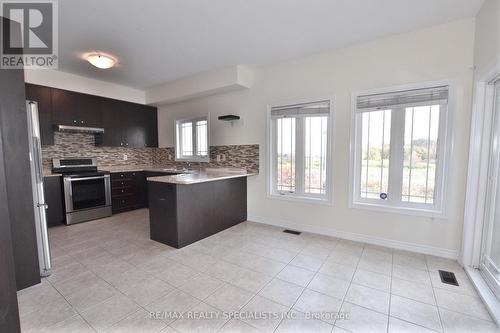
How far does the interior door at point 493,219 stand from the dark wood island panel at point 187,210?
119 inches

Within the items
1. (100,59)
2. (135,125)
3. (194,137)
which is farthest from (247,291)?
(135,125)

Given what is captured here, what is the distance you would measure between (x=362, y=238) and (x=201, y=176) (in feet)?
7.99

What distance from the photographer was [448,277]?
2.21 meters

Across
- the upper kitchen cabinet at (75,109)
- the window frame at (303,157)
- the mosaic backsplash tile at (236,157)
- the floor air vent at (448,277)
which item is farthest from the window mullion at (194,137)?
the floor air vent at (448,277)

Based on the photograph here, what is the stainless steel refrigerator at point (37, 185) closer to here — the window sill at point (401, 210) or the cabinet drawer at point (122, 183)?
the cabinet drawer at point (122, 183)

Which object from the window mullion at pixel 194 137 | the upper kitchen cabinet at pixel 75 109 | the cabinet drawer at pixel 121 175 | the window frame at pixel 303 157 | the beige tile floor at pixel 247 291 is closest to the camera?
the beige tile floor at pixel 247 291

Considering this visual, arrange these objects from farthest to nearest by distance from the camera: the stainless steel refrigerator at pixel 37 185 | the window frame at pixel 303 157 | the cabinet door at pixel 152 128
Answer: the cabinet door at pixel 152 128 → the window frame at pixel 303 157 → the stainless steel refrigerator at pixel 37 185

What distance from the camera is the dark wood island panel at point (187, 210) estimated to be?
2916mm

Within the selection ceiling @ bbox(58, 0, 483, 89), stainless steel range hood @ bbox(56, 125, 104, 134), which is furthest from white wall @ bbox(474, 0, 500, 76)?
stainless steel range hood @ bbox(56, 125, 104, 134)

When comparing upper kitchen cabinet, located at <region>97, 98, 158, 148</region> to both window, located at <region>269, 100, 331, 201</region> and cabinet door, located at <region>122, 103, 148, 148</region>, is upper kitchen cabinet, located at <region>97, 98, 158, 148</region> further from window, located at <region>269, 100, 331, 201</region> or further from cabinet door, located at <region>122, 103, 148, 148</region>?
window, located at <region>269, 100, 331, 201</region>

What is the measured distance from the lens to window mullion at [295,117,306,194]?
3580mm

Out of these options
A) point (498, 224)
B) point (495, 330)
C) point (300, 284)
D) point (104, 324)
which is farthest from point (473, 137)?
point (104, 324)

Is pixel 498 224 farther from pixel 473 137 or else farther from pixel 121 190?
pixel 121 190

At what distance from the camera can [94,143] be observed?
15.3ft
